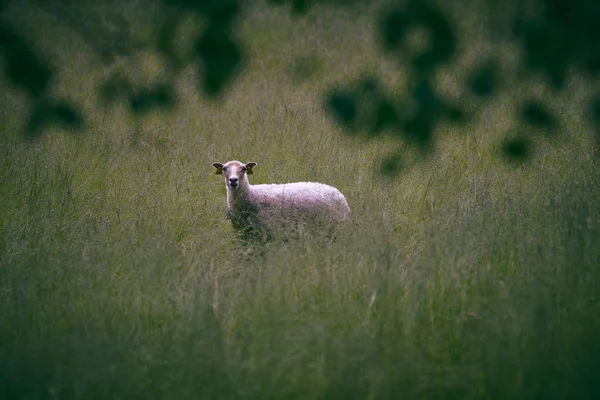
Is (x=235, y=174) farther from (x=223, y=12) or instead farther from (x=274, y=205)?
(x=223, y=12)

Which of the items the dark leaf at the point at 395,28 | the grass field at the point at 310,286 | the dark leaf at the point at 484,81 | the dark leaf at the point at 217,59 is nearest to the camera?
the dark leaf at the point at 217,59

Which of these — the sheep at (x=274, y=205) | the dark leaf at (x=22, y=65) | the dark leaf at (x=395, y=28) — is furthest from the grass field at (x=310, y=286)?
the dark leaf at (x=395, y=28)

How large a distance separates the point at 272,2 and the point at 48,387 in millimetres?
2423

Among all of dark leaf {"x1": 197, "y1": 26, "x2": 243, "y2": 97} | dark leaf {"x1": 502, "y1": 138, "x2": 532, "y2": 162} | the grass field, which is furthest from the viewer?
the grass field

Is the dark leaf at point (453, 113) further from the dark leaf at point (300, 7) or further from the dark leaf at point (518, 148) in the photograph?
the dark leaf at point (300, 7)

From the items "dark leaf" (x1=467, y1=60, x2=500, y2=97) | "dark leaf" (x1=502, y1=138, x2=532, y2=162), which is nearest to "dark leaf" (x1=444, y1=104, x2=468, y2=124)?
"dark leaf" (x1=467, y1=60, x2=500, y2=97)

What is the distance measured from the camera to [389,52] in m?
2.98

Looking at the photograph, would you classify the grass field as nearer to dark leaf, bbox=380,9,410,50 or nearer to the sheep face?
the sheep face

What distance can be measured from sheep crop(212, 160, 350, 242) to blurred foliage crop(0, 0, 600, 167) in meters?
3.39

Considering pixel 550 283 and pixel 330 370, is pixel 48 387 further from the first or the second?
pixel 550 283

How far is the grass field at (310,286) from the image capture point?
12.5 feet

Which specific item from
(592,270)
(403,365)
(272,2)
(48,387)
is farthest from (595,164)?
(48,387)

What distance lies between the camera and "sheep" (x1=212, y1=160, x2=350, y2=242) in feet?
21.4

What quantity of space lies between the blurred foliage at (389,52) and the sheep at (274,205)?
3.39 meters
